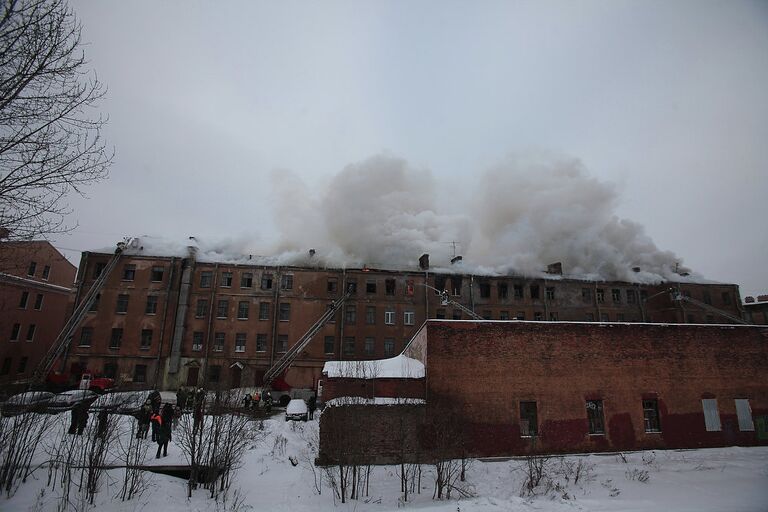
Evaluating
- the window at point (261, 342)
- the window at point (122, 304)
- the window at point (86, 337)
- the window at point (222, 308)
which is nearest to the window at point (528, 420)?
the window at point (261, 342)

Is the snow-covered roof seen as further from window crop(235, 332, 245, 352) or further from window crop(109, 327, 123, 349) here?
window crop(109, 327, 123, 349)

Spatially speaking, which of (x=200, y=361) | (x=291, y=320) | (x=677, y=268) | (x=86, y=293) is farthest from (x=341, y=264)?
(x=677, y=268)

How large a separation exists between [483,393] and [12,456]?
1551cm

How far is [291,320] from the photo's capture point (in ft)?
119

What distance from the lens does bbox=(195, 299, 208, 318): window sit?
35.5 metres

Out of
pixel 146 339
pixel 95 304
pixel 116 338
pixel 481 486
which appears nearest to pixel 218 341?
pixel 146 339

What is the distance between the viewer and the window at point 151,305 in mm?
34875

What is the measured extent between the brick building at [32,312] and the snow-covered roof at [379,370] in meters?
27.3

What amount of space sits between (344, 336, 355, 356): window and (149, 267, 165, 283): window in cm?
1624

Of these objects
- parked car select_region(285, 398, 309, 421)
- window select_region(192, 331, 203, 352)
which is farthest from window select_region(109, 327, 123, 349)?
parked car select_region(285, 398, 309, 421)

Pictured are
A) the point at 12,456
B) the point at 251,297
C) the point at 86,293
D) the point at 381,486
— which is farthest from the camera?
the point at 251,297

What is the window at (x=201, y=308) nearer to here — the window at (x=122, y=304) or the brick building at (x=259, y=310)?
the brick building at (x=259, y=310)

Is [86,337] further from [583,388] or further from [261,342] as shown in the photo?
[583,388]

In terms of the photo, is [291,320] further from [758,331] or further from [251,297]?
[758,331]
